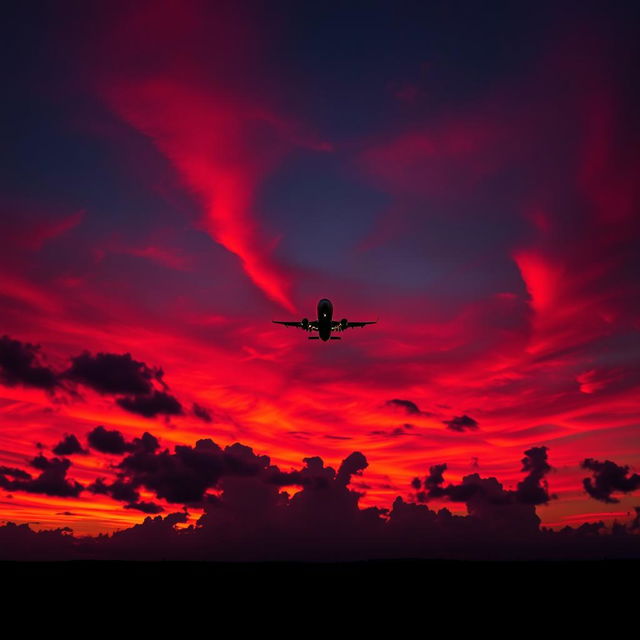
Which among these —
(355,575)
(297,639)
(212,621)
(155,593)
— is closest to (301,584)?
(355,575)

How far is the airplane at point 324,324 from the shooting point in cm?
12262

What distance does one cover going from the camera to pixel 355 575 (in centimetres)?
10869

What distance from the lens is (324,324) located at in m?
124

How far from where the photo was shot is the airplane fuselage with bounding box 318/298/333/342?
122 m

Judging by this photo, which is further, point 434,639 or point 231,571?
point 231,571

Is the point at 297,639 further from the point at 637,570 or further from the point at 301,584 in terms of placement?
the point at 637,570

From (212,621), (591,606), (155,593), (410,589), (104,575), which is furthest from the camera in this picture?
(104,575)

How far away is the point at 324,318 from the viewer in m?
123

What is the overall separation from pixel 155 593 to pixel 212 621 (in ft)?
67.2

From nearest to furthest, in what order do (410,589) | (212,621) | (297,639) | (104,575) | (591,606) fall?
(297,639), (212,621), (591,606), (410,589), (104,575)

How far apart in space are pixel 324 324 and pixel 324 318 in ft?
5.46

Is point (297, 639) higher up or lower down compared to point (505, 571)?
lower down

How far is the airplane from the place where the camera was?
12262 centimetres

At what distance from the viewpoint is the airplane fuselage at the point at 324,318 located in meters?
122
